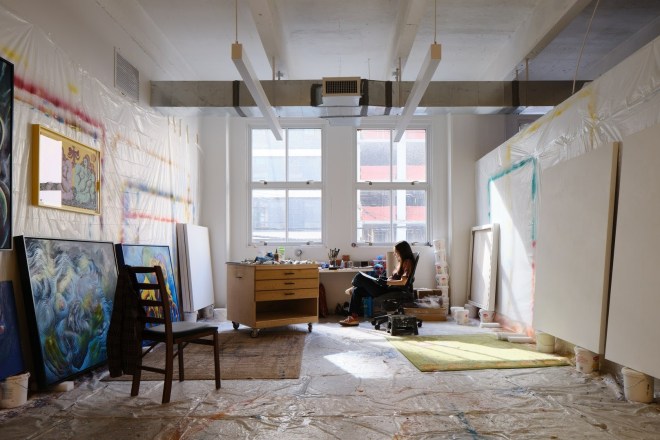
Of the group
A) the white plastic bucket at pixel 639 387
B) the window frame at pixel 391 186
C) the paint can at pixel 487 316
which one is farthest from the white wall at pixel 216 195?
the white plastic bucket at pixel 639 387

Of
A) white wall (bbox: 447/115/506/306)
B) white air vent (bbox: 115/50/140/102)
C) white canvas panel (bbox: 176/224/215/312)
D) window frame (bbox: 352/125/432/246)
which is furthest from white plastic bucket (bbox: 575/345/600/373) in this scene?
white air vent (bbox: 115/50/140/102)

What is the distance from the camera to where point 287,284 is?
18.6 feet

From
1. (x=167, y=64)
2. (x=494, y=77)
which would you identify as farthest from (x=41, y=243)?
(x=494, y=77)

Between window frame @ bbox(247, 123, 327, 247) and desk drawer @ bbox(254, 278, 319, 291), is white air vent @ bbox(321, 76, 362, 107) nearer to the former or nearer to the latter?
desk drawer @ bbox(254, 278, 319, 291)

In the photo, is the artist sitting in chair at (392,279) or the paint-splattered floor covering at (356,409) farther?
the artist sitting in chair at (392,279)

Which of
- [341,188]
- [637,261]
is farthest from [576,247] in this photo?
[341,188]

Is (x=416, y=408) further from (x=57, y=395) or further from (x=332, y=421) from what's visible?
(x=57, y=395)

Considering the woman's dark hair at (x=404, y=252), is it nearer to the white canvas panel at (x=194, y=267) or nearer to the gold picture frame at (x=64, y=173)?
the white canvas panel at (x=194, y=267)

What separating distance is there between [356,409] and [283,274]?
109 inches

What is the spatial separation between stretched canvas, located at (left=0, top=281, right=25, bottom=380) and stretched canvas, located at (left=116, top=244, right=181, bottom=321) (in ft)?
4.62

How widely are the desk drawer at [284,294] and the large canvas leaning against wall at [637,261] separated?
10.6 ft

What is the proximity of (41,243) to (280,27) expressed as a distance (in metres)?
3.36

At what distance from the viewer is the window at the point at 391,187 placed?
7.85 metres

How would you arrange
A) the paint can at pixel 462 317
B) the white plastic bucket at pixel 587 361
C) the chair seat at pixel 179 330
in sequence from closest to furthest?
1. the chair seat at pixel 179 330
2. the white plastic bucket at pixel 587 361
3. the paint can at pixel 462 317
